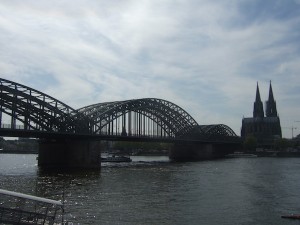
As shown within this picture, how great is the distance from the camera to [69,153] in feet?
316

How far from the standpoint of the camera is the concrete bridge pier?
308ft

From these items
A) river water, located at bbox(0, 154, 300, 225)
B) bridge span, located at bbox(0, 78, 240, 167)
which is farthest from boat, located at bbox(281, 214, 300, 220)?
bridge span, located at bbox(0, 78, 240, 167)

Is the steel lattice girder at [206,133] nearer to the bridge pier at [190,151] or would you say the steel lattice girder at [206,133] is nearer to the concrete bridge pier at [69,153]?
the bridge pier at [190,151]

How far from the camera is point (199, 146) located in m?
169

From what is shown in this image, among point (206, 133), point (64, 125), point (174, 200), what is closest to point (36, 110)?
point (64, 125)

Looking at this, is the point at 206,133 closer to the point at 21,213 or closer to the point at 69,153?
the point at 69,153

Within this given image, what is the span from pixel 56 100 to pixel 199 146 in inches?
3259

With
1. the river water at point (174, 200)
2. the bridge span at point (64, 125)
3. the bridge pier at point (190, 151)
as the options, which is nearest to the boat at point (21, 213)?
the river water at point (174, 200)

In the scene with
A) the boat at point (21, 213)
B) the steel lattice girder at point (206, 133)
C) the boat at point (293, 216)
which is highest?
the steel lattice girder at point (206, 133)

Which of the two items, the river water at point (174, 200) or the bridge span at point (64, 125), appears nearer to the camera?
the river water at point (174, 200)

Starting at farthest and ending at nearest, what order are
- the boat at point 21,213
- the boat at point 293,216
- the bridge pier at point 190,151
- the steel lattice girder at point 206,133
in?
the steel lattice girder at point 206,133
the bridge pier at point 190,151
the boat at point 293,216
the boat at point 21,213

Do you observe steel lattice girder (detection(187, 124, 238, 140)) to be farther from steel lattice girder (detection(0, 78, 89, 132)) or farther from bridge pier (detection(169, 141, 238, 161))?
steel lattice girder (detection(0, 78, 89, 132))

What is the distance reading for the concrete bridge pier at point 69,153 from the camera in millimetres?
93875

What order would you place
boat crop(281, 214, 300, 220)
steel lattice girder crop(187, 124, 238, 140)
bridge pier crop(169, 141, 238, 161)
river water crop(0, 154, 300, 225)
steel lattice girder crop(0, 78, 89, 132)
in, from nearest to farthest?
boat crop(281, 214, 300, 220) < river water crop(0, 154, 300, 225) < steel lattice girder crop(0, 78, 89, 132) < bridge pier crop(169, 141, 238, 161) < steel lattice girder crop(187, 124, 238, 140)
